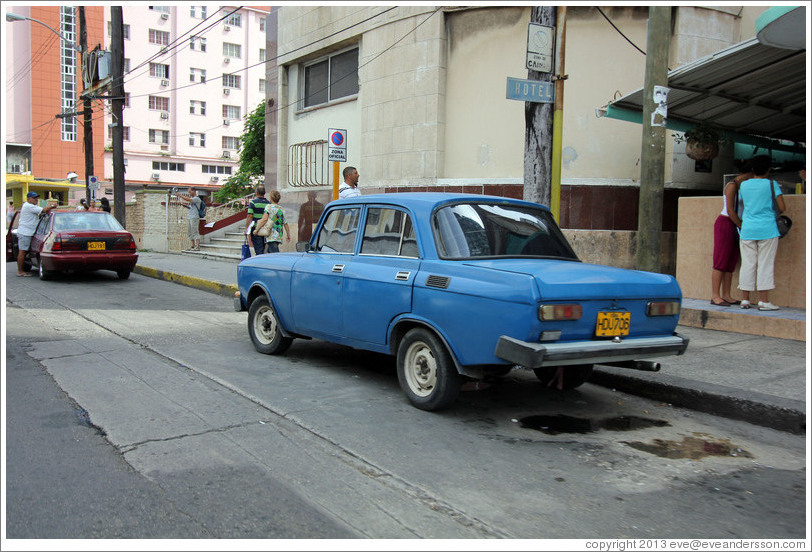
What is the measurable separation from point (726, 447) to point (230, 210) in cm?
2163

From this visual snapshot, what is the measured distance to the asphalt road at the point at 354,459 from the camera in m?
3.07

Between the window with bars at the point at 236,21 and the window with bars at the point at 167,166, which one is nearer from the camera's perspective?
the window with bars at the point at 167,166

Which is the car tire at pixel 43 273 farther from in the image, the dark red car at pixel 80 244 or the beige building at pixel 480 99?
the beige building at pixel 480 99

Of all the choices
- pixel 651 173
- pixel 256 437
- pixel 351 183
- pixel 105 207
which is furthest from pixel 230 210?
pixel 256 437

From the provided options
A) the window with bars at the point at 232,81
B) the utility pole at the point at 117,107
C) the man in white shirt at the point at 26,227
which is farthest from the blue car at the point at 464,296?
the window with bars at the point at 232,81

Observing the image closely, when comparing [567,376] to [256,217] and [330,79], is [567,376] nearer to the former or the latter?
[256,217]

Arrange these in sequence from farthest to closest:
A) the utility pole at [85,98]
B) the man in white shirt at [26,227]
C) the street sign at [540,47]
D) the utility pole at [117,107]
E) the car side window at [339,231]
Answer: the utility pole at [85,98], the utility pole at [117,107], the man in white shirt at [26,227], the street sign at [540,47], the car side window at [339,231]

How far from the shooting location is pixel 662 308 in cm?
468

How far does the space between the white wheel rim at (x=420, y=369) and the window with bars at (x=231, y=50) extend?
58125 millimetres

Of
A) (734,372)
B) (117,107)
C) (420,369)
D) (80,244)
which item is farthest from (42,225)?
(734,372)

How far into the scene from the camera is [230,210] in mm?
23875

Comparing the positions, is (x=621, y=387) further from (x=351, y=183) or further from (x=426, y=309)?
(x=351, y=183)

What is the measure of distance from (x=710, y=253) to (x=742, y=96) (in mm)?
2754

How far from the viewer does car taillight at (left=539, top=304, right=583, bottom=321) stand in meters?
4.10
